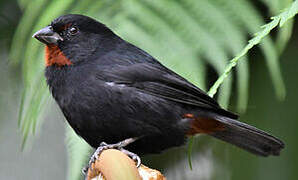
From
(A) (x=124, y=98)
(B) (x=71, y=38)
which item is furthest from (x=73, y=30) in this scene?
(A) (x=124, y=98)

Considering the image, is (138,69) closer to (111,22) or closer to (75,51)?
(75,51)

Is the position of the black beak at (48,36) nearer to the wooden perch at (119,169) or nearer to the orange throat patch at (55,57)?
the orange throat patch at (55,57)

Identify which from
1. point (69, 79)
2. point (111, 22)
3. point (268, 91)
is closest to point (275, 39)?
point (268, 91)

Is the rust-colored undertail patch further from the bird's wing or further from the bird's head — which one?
the bird's head

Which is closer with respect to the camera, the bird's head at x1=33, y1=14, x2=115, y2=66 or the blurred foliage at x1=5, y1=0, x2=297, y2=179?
the bird's head at x1=33, y1=14, x2=115, y2=66

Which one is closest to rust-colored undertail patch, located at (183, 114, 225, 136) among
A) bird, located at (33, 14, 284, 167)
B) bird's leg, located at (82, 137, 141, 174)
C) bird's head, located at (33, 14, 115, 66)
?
bird, located at (33, 14, 284, 167)

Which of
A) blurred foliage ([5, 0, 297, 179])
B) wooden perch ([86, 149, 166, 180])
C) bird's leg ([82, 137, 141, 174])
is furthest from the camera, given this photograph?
blurred foliage ([5, 0, 297, 179])

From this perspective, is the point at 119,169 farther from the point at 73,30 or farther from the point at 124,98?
the point at 73,30
